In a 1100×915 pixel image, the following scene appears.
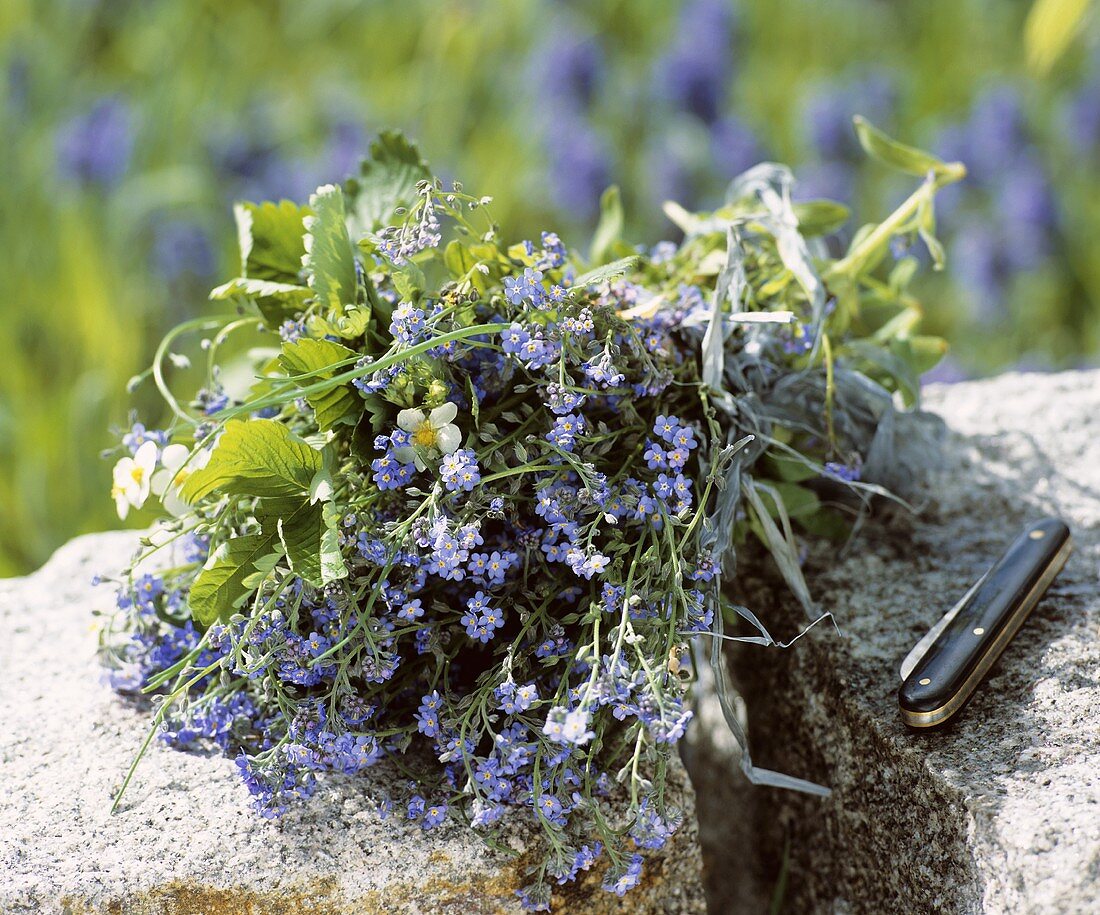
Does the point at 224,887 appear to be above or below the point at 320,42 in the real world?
below

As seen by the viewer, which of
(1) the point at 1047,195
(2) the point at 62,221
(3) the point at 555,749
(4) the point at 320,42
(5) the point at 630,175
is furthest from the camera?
(4) the point at 320,42

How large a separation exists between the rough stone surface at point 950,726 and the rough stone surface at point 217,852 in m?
0.15

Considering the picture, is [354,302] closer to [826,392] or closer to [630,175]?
[826,392]

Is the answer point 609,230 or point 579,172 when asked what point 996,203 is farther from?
point 609,230

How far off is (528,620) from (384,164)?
45 cm

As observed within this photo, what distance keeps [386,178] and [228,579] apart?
40 centimetres

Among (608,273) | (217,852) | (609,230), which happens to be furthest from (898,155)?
(217,852)

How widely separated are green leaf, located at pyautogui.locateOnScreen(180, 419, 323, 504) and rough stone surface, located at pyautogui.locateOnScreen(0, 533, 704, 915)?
25 centimetres

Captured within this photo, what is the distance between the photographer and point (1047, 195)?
2404 mm

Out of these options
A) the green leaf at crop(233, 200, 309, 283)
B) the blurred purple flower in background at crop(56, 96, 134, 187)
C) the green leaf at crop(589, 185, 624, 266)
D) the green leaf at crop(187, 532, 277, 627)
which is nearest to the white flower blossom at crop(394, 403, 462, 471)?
the green leaf at crop(187, 532, 277, 627)

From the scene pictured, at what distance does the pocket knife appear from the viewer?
869 mm

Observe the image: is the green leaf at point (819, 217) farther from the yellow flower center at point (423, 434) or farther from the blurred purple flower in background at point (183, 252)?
the blurred purple flower in background at point (183, 252)

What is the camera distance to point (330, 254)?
851mm

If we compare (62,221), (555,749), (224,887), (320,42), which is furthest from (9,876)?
(320,42)
